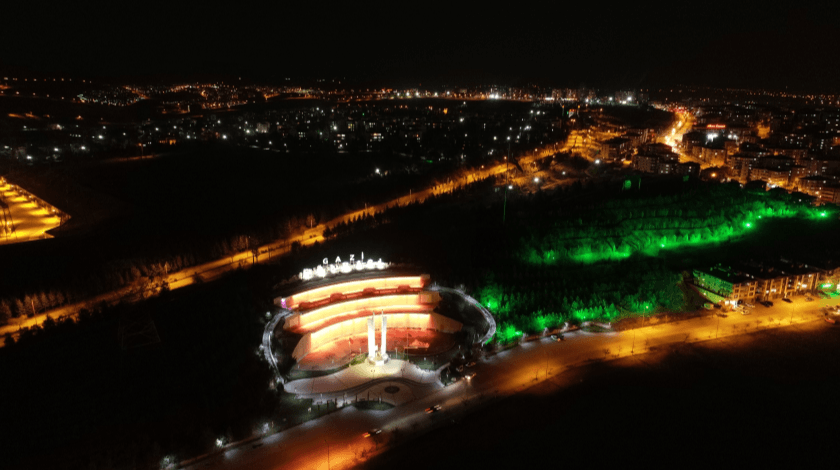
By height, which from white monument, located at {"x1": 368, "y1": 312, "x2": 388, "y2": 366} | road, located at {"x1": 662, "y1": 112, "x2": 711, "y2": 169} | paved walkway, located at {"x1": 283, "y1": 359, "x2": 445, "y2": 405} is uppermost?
road, located at {"x1": 662, "y1": 112, "x2": 711, "y2": 169}

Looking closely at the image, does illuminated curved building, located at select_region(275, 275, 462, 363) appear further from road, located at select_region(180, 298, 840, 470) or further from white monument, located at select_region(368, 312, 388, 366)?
road, located at select_region(180, 298, 840, 470)

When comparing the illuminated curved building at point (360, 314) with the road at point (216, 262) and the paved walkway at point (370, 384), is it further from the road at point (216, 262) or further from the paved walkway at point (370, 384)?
the road at point (216, 262)

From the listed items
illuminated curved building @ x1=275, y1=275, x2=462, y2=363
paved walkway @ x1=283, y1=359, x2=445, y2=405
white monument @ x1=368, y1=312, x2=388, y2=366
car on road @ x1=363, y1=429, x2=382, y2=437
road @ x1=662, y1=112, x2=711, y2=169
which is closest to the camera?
car on road @ x1=363, y1=429, x2=382, y2=437

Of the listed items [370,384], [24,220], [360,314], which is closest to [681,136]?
[360,314]

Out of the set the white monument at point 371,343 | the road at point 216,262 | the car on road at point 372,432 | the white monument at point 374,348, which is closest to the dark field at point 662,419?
the car on road at point 372,432

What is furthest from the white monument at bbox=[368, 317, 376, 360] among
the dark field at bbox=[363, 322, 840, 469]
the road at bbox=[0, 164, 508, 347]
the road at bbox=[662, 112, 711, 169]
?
the road at bbox=[662, 112, 711, 169]

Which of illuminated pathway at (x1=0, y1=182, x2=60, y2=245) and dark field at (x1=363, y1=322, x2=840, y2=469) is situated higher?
illuminated pathway at (x1=0, y1=182, x2=60, y2=245)
